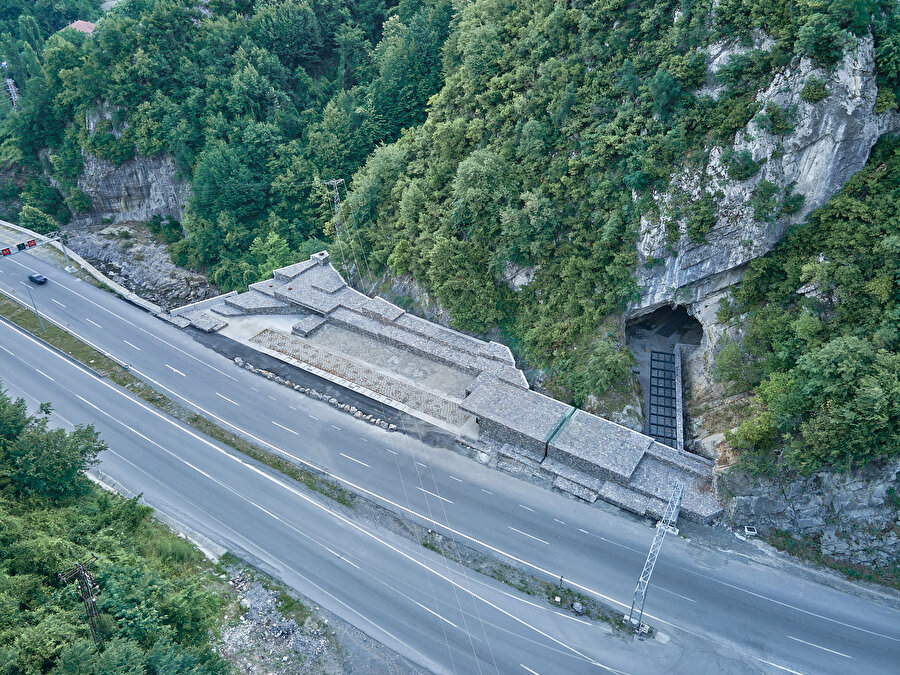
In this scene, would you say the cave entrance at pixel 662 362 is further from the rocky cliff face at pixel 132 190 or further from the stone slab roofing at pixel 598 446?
the rocky cliff face at pixel 132 190

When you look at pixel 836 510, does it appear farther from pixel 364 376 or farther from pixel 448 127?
pixel 448 127

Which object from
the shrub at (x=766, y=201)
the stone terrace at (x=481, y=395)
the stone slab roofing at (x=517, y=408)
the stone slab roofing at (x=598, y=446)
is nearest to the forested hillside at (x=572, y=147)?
the shrub at (x=766, y=201)

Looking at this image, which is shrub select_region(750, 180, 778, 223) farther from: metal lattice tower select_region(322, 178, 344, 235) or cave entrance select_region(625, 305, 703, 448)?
metal lattice tower select_region(322, 178, 344, 235)

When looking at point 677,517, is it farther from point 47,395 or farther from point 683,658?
point 47,395

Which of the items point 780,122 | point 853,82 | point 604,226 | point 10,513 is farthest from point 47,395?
point 853,82

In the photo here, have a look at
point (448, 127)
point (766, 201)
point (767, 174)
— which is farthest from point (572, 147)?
point (766, 201)
